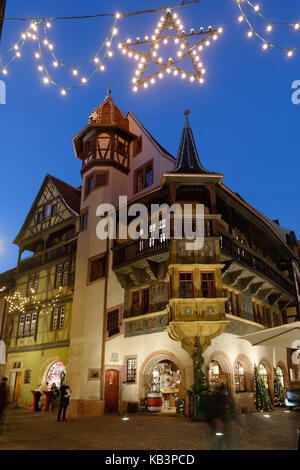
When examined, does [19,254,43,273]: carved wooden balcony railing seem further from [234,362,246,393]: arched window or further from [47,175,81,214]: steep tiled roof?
[234,362,246,393]: arched window

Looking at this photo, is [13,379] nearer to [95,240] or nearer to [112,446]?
[95,240]

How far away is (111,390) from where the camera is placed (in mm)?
18516

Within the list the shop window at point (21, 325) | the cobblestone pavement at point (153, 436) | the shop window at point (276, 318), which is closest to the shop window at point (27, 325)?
the shop window at point (21, 325)

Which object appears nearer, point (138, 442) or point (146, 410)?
point (138, 442)

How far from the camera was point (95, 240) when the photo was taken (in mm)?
21422

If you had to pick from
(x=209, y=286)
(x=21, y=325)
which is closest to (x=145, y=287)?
(x=209, y=286)

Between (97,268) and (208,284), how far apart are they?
7.16m

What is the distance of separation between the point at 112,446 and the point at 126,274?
11.3 meters

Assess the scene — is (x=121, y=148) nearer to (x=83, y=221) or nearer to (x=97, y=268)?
(x=83, y=221)

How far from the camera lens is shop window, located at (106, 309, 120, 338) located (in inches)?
761

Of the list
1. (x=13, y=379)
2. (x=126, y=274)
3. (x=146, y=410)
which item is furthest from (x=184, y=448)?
(x=13, y=379)

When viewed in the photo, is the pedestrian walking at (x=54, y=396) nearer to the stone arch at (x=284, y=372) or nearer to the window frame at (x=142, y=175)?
the window frame at (x=142, y=175)

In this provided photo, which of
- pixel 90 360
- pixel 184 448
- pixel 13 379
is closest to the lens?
pixel 184 448

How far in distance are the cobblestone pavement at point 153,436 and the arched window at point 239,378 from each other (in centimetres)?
384
